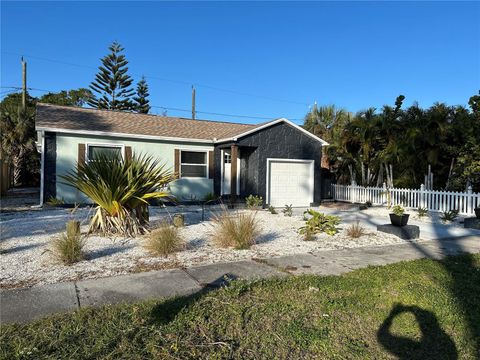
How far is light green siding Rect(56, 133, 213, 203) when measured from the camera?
13.8 meters

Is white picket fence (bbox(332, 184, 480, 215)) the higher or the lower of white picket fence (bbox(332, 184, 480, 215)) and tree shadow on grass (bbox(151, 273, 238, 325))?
the higher

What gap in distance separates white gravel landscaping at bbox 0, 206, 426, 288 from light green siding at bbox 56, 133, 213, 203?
3.53m

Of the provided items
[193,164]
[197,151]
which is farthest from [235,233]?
[197,151]

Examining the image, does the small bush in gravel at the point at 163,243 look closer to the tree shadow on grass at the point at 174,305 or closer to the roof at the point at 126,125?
the tree shadow on grass at the point at 174,305

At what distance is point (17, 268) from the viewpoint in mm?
5453

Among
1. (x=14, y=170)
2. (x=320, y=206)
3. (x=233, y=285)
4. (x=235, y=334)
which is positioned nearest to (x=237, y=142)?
(x=320, y=206)

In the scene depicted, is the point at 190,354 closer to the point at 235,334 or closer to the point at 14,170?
the point at 235,334

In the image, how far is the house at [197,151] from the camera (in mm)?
13867

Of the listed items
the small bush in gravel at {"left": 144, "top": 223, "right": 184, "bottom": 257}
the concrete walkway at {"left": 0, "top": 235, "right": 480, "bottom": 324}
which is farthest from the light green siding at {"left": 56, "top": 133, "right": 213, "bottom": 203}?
the concrete walkway at {"left": 0, "top": 235, "right": 480, "bottom": 324}

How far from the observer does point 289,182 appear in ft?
55.8

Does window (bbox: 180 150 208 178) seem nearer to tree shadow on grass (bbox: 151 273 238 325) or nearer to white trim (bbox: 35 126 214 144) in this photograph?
white trim (bbox: 35 126 214 144)

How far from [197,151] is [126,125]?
10.6 feet

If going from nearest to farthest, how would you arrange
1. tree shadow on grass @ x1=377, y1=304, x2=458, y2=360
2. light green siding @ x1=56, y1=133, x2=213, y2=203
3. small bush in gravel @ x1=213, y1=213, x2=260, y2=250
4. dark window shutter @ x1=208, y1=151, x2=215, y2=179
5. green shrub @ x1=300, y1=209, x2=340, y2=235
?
tree shadow on grass @ x1=377, y1=304, x2=458, y2=360 < small bush in gravel @ x1=213, y1=213, x2=260, y2=250 < green shrub @ x1=300, y1=209, x2=340, y2=235 < light green siding @ x1=56, y1=133, x2=213, y2=203 < dark window shutter @ x1=208, y1=151, x2=215, y2=179

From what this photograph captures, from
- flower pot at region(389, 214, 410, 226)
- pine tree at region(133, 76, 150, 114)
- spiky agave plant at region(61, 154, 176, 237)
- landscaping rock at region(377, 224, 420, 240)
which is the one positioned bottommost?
landscaping rock at region(377, 224, 420, 240)
